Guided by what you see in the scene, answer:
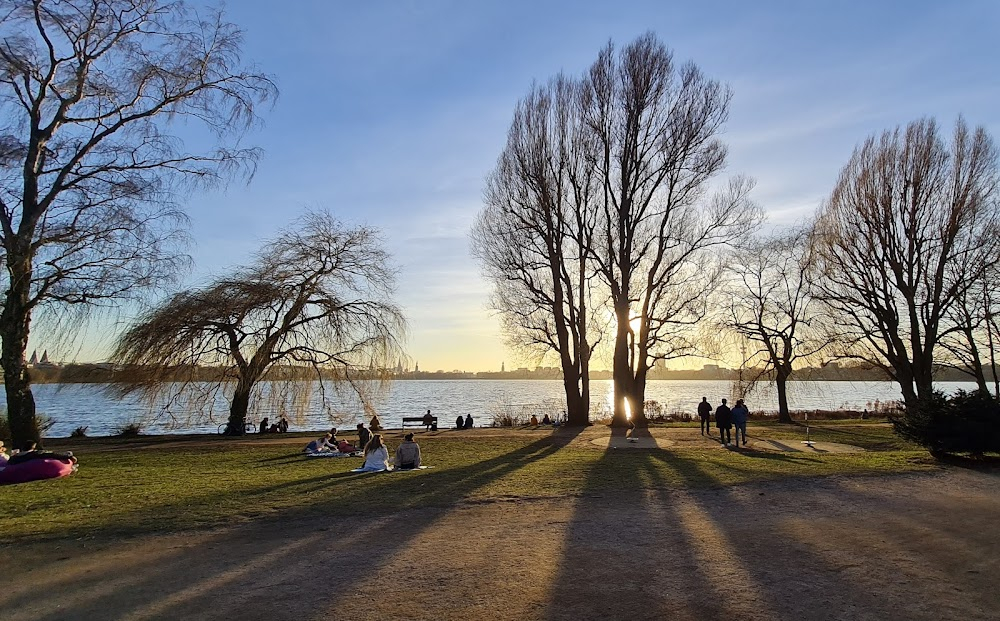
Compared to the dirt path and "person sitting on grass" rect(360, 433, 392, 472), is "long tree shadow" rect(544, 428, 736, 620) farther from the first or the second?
"person sitting on grass" rect(360, 433, 392, 472)

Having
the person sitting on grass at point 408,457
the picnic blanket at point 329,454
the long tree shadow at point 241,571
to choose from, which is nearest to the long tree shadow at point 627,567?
the long tree shadow at point 241,571

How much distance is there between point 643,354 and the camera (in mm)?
27406

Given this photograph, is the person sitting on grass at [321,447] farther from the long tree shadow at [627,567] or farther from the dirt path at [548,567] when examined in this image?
the long tree shadow at [627,567]

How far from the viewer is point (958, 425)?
12.8 metres

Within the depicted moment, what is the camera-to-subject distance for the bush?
41.2 ft

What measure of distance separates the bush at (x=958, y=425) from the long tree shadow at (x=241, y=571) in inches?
447

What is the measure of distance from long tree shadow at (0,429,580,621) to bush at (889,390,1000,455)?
11342 mm

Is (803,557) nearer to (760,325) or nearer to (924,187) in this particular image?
(924,187)

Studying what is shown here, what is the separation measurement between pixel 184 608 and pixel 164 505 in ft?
15.0

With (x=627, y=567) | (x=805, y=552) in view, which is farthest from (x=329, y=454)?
(x=805, y=552)

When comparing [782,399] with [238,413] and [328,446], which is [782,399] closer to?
[328,446]

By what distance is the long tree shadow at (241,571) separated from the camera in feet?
15.7

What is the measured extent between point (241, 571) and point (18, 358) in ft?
48.7

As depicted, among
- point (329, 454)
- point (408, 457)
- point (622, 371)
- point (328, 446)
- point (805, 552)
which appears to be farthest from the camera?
point (622, 371)
